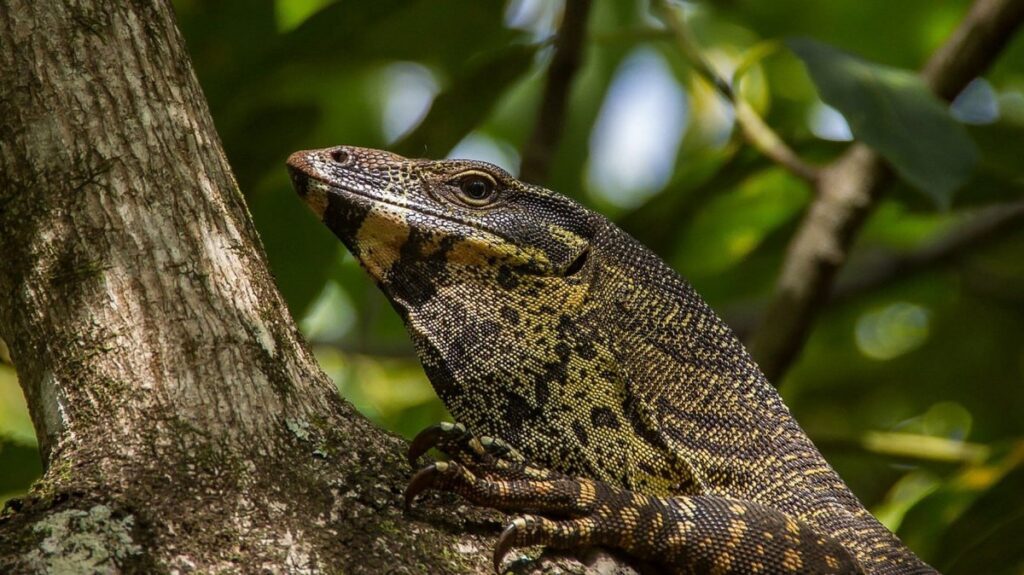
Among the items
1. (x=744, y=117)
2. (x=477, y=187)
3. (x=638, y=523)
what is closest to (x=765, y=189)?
(x=744, y=117)

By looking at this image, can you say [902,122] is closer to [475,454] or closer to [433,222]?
[433,222]

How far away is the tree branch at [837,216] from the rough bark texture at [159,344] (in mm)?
4432

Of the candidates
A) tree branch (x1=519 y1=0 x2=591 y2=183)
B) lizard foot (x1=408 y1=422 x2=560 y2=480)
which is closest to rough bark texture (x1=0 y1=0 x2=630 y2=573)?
lizard foot (x1=408 y1=422 x2=560 y2=480)

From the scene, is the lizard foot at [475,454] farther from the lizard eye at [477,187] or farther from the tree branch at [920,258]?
the tree branch at [920,258]

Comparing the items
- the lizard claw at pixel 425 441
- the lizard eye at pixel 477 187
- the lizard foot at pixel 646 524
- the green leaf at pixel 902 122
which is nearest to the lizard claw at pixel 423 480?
the lizard foot at pixel 646 524

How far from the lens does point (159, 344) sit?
14.4ft

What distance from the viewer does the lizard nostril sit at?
6.29m

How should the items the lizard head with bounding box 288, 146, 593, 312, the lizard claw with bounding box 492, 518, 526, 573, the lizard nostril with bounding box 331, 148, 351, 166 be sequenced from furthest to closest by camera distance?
the lizard nostril with bounding box 331, 148, 351, 166
the lizard head with bounding box 288, 146, 593, 312
the lizard claw with bounding box 492, 518, 526, 573

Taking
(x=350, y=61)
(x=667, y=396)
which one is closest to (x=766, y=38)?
(x=350, y=61)

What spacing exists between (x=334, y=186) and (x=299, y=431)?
6.71ft

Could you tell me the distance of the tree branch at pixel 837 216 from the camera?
27.8 ft

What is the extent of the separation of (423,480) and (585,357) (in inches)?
68.1

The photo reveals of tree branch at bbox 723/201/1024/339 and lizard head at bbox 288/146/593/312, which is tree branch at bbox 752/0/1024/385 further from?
lizard head at bbox 288/146/593/312

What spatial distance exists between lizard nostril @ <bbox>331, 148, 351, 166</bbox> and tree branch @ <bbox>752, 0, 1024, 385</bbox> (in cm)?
355
